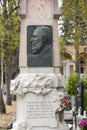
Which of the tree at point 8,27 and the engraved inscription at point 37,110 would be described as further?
the tree at point 8,27

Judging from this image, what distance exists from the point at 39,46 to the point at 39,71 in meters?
0.76

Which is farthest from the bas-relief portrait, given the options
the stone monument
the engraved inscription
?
the engraved inscription

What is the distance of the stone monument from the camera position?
46.9ft

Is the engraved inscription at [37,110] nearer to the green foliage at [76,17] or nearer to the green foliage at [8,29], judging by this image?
the green foliage at [76,17]

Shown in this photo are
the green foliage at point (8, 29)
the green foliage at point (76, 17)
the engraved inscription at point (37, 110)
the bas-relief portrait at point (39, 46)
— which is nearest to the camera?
the engraved inscription at point (37, 110)

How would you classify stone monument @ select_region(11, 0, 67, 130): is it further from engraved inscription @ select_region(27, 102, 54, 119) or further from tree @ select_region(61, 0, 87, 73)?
tree @ select_region(61, 0, 87, 73)

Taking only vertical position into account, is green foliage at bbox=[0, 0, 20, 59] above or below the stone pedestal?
above

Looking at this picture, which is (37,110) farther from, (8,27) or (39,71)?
(8,27)

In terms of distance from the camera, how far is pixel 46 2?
1469 cm

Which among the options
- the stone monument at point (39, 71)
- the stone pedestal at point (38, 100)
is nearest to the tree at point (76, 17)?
the stone monument at point (39, 71)

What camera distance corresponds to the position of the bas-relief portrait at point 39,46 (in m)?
14.5

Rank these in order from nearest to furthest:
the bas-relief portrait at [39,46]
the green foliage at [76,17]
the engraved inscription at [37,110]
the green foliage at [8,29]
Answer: the engraved inscription at [37,110] → the bas-relief portrait at [39,46] → the green foliage at [76,17] → the green foliage at [8,29]

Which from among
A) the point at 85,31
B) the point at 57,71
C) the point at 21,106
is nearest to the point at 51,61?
the point at 57,71

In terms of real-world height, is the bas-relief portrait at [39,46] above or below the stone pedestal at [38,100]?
above
